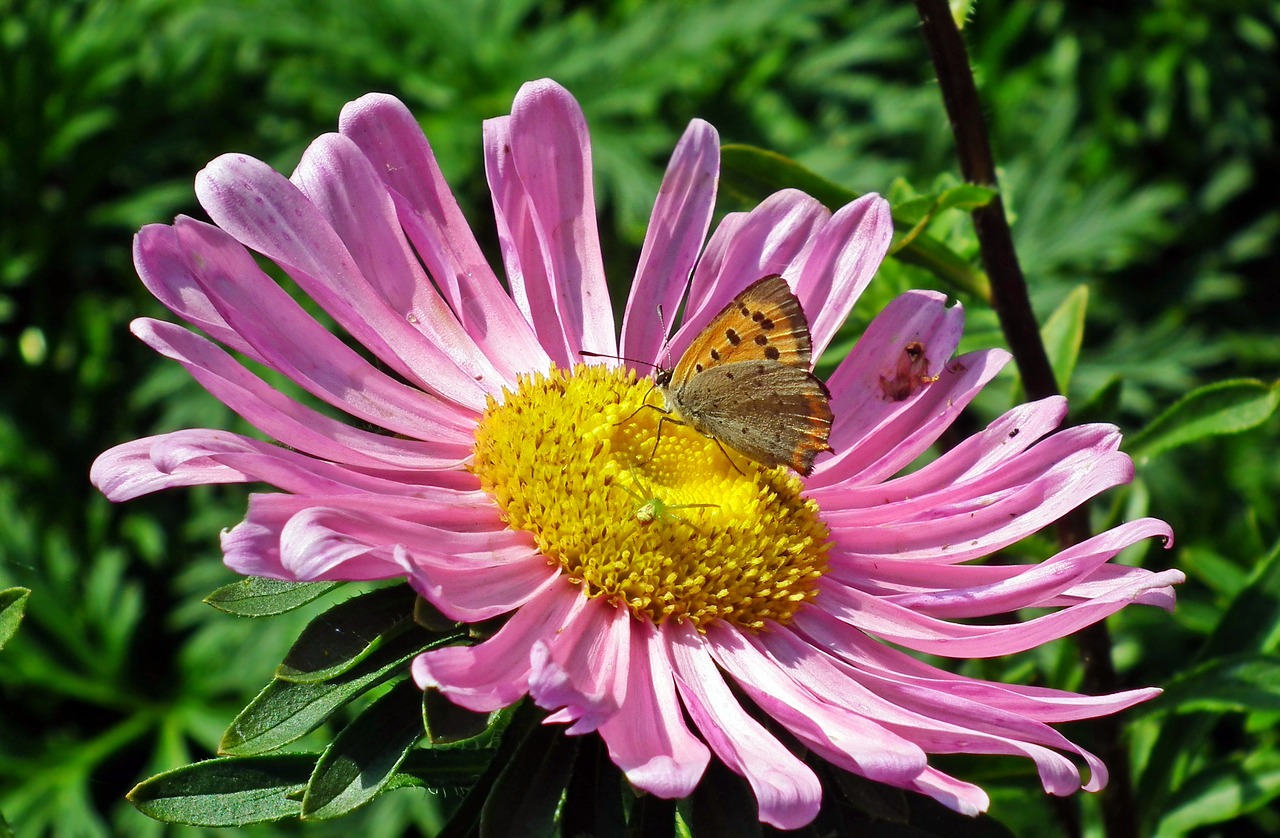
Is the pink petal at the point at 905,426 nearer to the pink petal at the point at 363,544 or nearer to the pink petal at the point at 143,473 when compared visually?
the pink petal at the point at 363,544

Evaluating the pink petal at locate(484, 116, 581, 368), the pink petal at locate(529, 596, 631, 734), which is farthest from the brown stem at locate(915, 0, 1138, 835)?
the pink petal at locate(529, 596, 631, 734)

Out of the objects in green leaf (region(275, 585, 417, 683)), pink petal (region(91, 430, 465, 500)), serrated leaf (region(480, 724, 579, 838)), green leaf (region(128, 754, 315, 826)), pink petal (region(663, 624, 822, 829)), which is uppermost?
pink petal (region(91, 430, 465, 500))

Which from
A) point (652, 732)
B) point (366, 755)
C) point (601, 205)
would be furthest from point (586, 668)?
point (601, 205)

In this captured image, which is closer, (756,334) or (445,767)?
(445,767)

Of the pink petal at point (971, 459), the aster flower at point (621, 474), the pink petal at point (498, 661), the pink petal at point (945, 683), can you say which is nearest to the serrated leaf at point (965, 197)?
the aster flower at point (621, 474)

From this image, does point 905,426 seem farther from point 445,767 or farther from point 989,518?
point 445,767

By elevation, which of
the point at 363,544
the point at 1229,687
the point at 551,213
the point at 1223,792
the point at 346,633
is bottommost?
the point at 1223,792

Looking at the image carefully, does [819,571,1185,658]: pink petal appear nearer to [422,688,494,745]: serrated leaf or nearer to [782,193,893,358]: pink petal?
[782,193,893,358]: pink petal

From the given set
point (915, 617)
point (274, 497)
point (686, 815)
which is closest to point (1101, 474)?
point (915, 617)

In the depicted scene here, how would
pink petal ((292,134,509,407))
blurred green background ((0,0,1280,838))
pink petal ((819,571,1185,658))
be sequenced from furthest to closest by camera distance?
blurred green background ((0,0,1280,838)) < pink petal ((292,134,509,407)) < pink petal ((819,571,1185,658))
